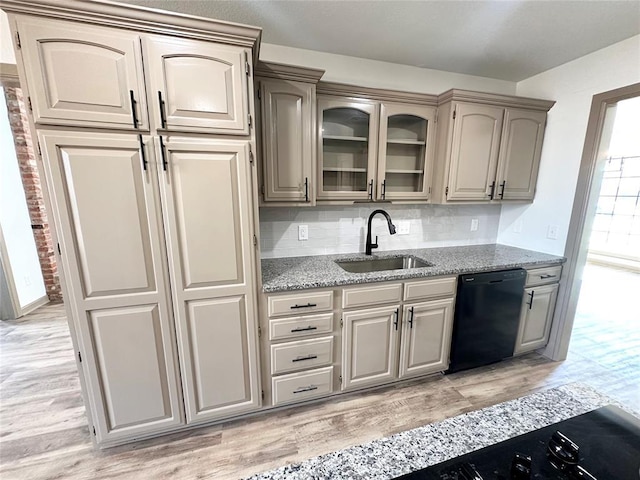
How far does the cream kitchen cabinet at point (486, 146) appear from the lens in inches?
87.2

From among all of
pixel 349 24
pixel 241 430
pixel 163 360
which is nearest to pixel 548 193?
pixel 349 24

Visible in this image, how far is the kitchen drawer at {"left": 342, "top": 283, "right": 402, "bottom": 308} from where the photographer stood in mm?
1826

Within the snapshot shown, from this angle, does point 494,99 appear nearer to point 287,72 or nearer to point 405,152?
point 405,152

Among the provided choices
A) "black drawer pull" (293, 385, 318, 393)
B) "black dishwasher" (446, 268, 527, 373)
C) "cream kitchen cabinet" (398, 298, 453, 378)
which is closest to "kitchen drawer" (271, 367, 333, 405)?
"black drawer pull" (293, 385, 318, 393)

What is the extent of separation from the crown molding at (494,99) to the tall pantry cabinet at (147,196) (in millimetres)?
1601

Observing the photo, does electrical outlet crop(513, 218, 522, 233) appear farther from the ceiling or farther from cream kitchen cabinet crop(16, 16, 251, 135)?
cream kitchen cabinet crop(16, 16, 251, 135)

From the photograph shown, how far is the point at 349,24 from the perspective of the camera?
1.79m

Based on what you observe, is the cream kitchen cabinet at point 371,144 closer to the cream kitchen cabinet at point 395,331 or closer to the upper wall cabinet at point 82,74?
the cream kitchen cabinet at point 395,331

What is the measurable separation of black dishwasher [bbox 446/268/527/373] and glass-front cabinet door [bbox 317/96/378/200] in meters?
1.08

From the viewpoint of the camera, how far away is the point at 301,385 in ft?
6.07

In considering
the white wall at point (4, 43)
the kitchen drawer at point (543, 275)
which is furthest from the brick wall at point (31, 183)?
the kitchen drawer at point (543, 275)

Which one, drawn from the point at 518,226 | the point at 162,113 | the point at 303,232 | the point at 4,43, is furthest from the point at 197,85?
the point at 518,226

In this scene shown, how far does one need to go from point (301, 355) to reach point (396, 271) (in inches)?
34.9

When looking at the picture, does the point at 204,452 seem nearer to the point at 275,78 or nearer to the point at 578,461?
the point at 578,461
